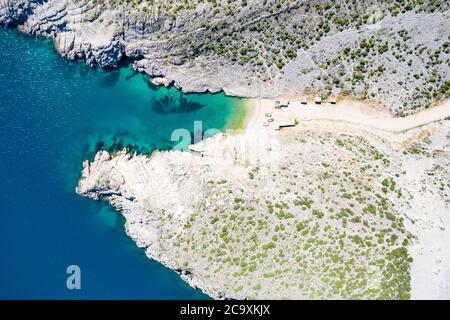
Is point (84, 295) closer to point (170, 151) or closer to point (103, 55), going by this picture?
point (170, 151)

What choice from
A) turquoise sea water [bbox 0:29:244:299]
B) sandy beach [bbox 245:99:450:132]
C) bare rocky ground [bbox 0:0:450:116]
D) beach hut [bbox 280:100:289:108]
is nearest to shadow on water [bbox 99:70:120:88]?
turquoise sea water [bbox 0:29:244:299]

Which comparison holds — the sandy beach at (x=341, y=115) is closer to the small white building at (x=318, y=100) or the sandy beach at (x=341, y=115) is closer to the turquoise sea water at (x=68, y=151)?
the small white building at (x=318, y=100)

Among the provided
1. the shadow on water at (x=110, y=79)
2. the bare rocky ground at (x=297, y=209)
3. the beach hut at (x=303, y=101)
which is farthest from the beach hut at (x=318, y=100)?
the shadow on water at (x=110, y=79)

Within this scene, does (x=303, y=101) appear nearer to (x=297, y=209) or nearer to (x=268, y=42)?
(x=268, y=42)

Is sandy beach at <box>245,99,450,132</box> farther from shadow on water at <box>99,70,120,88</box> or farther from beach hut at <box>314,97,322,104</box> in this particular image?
shadow on water at <box>99,70,120,88</box>

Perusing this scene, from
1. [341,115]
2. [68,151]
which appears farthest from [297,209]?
[68,151]
